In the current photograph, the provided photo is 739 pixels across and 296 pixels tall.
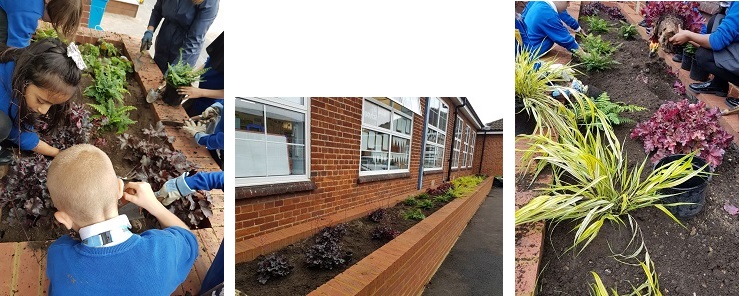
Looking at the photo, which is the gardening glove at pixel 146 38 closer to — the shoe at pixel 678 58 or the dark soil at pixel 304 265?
the dark soil at pixel 304 265

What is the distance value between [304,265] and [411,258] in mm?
348

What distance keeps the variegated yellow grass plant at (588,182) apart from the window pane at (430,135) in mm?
926

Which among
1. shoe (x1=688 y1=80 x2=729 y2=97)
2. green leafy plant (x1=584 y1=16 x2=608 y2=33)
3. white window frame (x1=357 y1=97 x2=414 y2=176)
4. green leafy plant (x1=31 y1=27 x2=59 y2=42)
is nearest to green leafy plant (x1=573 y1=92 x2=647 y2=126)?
shoe (x1=688 y1=80 x2=729 y2=97)

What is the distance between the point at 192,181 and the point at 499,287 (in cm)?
127

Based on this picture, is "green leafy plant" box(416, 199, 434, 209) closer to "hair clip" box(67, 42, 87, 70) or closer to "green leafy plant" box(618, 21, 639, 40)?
"hair clip" box(67, 42, 87, 70)

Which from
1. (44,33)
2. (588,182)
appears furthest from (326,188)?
(588,182)

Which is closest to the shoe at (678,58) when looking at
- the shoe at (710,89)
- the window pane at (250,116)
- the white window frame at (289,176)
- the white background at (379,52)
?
the shoe at (710,89)

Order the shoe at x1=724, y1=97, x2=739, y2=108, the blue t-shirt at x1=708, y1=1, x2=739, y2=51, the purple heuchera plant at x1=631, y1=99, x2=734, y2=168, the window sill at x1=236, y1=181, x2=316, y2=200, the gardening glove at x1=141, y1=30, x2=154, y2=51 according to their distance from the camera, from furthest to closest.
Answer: the shoe at x1=724, y1=97, x2=739, y2=108
the blue t-shirt at x1=708, y1=1, x2=739, y2=51
the purple heuchera plant at x1=631, y1=99, x2=734, y2=168
the gardening glove at x1=141, y1=30, x2=154, y2=51
the window sill at x1=236, y1=181, x2=316, y2=200

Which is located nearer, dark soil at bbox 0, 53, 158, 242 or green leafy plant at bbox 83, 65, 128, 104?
dark soil at bbox 0, 53, 158, 242

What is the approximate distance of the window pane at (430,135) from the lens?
153 cm

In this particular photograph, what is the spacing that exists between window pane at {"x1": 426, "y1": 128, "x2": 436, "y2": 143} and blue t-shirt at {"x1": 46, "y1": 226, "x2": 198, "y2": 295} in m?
0.98

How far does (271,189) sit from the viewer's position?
55.4 inches

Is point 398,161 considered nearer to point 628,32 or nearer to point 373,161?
point 373,161

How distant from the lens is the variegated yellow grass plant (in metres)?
2.25
